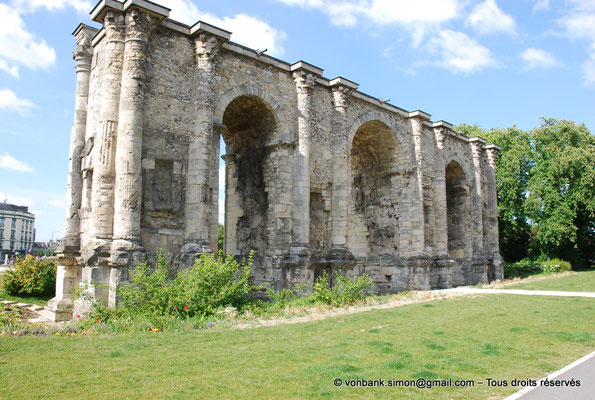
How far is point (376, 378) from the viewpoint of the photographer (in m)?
4.80

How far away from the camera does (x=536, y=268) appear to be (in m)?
26.5

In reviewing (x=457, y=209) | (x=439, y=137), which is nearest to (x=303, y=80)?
(x=439, y=137)

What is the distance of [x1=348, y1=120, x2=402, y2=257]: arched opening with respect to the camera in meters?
18.2

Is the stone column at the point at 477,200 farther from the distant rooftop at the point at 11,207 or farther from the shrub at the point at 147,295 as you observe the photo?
the distant rooftop at the point at 11,207

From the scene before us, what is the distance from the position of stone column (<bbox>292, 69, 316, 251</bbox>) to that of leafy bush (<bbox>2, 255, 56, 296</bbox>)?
A: 836 cm

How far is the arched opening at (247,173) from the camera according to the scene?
13625mm

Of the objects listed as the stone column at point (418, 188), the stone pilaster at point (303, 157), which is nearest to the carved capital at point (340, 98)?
the stone pilaster at point (303, 157)

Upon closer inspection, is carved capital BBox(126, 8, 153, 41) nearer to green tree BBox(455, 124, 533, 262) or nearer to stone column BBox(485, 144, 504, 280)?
stone column BBox(485, 144, 504, 280)

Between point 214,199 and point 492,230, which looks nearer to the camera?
point 214,199

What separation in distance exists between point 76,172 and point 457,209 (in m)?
17.6

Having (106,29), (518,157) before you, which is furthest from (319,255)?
(518,157)

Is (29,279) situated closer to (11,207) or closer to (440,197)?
(440,197)

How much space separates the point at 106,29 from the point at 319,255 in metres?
8.71

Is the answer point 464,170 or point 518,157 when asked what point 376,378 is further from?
point 518,157
